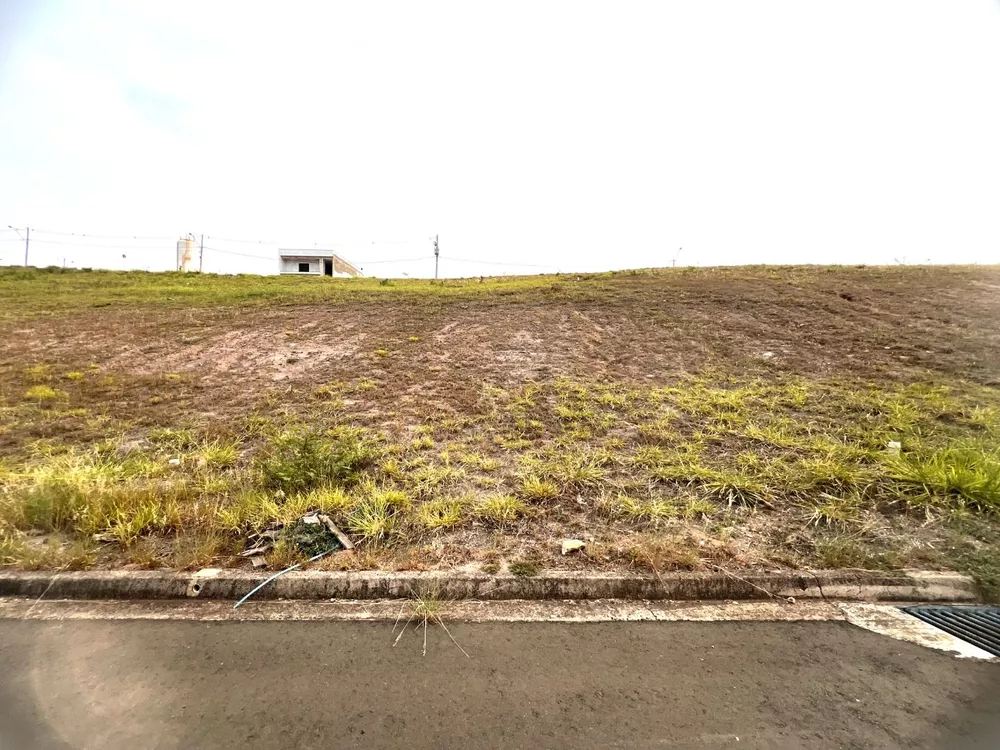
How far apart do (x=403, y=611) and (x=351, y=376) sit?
5909 millimetres

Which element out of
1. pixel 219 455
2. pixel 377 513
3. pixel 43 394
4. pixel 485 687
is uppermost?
pixel 43 394

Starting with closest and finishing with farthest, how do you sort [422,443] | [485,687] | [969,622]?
[485,687] → [969,622] → [422,443]

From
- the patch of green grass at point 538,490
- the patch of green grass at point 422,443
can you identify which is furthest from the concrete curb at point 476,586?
the patch of green grass at point 422,443

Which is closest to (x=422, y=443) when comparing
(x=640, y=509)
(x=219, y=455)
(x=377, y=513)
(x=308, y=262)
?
(x=377, y=513)

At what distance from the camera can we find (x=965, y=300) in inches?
468

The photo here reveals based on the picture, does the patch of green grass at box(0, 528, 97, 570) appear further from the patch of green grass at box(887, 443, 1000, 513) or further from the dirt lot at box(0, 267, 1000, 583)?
the patch of green grass at box(887, 443, 1000, 513)

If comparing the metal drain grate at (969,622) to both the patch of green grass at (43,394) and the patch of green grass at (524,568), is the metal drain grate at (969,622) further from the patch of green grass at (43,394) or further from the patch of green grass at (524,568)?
the patch of green grass at (43,394)

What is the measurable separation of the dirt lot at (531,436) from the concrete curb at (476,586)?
0.17 metres

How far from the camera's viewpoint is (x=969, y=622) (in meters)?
2.92

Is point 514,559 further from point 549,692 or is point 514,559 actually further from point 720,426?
point 720,426

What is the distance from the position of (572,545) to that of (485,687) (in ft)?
4.57

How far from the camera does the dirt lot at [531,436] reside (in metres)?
3.65

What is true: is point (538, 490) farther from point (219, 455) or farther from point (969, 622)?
point (219, 455)

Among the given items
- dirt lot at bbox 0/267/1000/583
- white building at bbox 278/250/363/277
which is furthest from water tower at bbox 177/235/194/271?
dirt lot at bbox 0/267/1000/583
